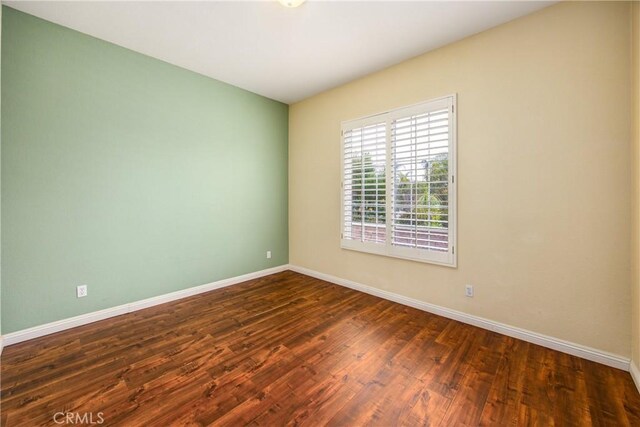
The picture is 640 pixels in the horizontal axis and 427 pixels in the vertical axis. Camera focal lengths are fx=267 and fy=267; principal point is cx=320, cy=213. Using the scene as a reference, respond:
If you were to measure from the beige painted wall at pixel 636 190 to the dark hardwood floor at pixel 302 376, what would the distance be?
1.09 ft

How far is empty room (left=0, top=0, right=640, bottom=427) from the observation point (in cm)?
179

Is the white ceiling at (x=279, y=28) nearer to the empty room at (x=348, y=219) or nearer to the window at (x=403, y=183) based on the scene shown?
the empty room at (x=348, y=219)

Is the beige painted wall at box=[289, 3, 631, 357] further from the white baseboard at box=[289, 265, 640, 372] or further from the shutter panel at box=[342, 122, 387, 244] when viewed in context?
the shutter panel at box=[342, 122, 387, 244]

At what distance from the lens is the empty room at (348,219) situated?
5.88ft

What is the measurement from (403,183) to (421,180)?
0.22 m

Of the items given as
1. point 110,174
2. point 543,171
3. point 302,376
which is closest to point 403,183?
point 543,171

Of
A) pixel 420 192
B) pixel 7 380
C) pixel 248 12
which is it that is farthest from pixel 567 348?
pixel 7 380

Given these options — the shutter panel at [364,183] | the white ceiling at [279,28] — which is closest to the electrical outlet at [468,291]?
the shutter panel at [364,183]

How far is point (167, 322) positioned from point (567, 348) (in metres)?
3.62

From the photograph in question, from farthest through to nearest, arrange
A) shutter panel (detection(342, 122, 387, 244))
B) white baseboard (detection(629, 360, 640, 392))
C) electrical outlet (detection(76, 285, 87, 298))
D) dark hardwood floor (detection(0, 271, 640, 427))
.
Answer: shutter panel (detection(342, 122, 387, 244)) < electrical outlet (detection(76, 285, 87, 298)) < white baseboard (detection(629, 360, 640, 392)) < dark hardwood floor (detection(0, 271, 640, 427))

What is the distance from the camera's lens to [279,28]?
2.53 metres

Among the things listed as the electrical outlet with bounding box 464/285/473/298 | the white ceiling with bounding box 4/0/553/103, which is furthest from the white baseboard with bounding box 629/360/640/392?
the white ceiling with bounding box 4/0/553/103

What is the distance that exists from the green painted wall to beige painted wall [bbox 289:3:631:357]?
2.45 m

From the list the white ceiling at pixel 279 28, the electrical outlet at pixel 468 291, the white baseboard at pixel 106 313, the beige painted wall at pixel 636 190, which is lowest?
the white baseboard at pixel 106 313
